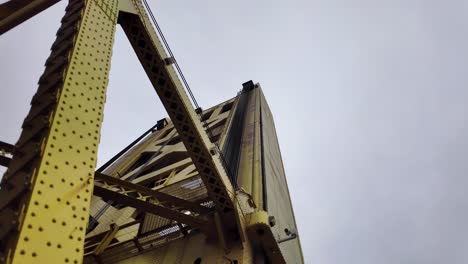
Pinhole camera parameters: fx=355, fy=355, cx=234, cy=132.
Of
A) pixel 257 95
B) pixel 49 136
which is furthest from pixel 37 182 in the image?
pixel 257 95

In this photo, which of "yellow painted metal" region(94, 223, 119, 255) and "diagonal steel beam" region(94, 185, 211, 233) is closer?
"diagonal steel beam" region(94, 185, 211, 233)

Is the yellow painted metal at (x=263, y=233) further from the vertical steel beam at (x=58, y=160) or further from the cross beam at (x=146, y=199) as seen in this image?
the vertical steel beam at (x=58, y=160)

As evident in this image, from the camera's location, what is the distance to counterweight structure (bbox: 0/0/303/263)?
5.64 ft

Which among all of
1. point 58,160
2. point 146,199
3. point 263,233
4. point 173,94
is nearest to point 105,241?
point 146,199

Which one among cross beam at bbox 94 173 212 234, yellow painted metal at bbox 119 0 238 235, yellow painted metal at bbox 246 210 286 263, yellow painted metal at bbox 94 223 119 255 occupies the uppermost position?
yellow painted metal at bbox 119 0 238 235

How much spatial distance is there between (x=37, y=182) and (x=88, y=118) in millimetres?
699

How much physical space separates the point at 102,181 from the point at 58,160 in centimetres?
331

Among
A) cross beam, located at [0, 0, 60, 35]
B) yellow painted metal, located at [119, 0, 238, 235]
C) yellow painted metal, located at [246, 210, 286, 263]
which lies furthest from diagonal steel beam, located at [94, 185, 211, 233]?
cross beam, located at [0, 0, 60, 35]

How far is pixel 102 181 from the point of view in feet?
16.5

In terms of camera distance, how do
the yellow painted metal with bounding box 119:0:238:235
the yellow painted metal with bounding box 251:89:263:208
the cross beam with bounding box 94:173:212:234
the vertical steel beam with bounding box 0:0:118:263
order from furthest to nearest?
the yellow painted metal with bounding box 251:89:263:208 → the cross beam with bounding box 94:173:212:234 → the yellow painted metal with bounding box 119:0:238:235 → the vertical steel beam with bounding box 0:0:118:263

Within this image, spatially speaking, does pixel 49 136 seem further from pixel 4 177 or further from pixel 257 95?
pixel 257 95

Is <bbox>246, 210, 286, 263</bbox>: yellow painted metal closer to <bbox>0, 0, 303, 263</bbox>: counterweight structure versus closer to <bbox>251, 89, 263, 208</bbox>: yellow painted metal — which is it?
<bbox>0, 0, 303, 263</bbox>: counterweight structure

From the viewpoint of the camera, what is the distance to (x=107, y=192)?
4.96 m

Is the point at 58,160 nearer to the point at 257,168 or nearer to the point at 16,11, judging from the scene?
the point at 16,11
